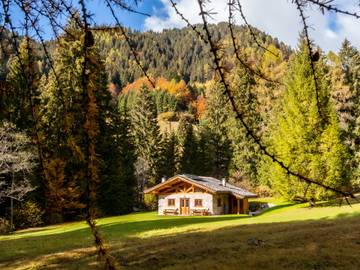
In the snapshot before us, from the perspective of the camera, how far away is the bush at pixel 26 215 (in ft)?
104

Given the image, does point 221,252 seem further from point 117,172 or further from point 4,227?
point 117,172

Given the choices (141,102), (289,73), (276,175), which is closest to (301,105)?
(289,73)

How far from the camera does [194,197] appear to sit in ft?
123

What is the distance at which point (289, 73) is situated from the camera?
35.4 m

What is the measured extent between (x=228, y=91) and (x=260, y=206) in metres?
43.9

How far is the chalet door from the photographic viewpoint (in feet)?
124

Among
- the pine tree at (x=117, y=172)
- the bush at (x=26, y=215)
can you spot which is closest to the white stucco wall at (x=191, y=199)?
the pine tree at (x=117, y=172)

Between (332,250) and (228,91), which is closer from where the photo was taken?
(228,91)

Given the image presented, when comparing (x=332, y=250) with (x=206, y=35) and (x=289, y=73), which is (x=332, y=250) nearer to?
(x=206, y=35)

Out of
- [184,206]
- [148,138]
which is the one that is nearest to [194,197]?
[184,206]

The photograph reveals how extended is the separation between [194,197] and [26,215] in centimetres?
1334

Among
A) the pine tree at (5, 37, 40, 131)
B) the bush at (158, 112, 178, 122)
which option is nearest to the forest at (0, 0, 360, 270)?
the pine tree at (5, 37, 40, 131)

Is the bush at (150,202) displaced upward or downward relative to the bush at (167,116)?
downward

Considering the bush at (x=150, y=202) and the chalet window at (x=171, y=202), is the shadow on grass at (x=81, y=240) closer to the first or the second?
the chalet window at (x=171, y=202)
